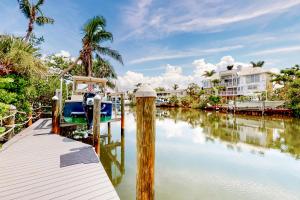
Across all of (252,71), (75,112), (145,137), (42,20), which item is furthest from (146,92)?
(252,71)

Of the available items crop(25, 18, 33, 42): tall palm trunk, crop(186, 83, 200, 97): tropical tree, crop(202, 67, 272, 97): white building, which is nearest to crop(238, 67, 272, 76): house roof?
crop(202, 67, 272, 97): white building

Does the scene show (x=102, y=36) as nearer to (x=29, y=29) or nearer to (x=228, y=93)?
(x=29, y=29)

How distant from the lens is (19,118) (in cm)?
1075

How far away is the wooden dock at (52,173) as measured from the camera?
3750 mm

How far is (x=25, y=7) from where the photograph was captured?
19.0 m

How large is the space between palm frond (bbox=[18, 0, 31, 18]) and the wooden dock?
17082mm

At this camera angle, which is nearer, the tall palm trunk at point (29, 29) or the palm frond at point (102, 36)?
the tall palm trunk at point (29, 29)

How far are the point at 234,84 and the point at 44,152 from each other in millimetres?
56330

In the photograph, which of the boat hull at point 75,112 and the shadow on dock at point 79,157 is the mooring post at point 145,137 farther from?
the boat hull at point 75,112

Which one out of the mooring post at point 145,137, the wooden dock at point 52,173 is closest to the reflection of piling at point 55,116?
the wooden dock at point 52,173

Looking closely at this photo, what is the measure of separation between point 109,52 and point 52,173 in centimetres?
1853

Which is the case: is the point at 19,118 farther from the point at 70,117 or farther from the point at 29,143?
the point at 29,143

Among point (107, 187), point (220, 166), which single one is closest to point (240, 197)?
point (220, 166)

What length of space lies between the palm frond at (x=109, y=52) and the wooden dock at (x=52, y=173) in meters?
15.7
